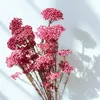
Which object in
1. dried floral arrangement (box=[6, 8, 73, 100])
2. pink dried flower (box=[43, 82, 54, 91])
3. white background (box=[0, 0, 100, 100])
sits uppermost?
white background (box=[0, 0, 100, 100])

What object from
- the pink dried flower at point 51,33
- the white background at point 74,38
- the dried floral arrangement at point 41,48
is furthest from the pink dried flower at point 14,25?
the white background at point 74,38

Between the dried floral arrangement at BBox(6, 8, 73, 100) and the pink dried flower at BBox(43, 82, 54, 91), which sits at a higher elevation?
the dried floral arrangement at BBox(6, 8, 73, 100)

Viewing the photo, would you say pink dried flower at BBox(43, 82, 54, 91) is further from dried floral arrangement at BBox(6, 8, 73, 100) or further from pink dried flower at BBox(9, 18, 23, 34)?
pink dried flower at BBox(9, 18, 23, 34)

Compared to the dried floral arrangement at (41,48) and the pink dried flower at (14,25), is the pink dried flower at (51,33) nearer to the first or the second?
the dried floral arrangement at (41,48)

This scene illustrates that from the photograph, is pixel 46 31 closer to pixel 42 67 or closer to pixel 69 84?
pixel 42 67

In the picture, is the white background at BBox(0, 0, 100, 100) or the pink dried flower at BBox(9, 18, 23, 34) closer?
the pink dried flower at BBox(9, 18, 23, 34)

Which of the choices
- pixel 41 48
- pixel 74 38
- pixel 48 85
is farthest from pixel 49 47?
pixel 74 38

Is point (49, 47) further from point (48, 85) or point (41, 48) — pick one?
point (48, 85)

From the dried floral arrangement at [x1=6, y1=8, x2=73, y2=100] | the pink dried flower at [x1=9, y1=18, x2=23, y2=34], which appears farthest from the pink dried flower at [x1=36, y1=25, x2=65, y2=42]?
the pink dried flower at [x1=9, y1=18, x2=23, y2=34]

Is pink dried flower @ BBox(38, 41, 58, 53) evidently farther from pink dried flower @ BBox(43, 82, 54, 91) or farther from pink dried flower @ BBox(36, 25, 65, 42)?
pink dried flower @ BBox(43, 82, 54, 91)
